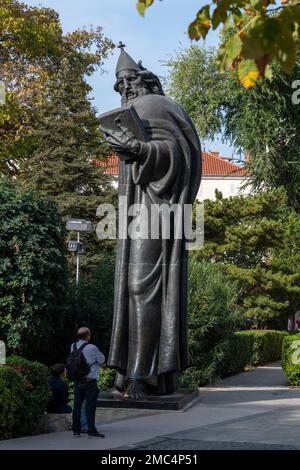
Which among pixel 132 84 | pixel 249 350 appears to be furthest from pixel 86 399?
pixel 249 350

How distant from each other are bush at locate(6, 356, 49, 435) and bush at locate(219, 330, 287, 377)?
9.87 meters

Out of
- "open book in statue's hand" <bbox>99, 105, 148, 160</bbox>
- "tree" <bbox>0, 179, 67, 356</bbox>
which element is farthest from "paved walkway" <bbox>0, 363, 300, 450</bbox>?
"tree" <bbox>0, 179, 67, 356</bbox>

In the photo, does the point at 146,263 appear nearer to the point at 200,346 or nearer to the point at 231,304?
the point at 200,346

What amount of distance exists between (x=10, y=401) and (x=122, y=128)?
4.19 metres

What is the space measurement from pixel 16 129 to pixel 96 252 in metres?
6.33

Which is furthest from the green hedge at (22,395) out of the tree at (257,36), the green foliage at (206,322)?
the green foliage at (206,322)

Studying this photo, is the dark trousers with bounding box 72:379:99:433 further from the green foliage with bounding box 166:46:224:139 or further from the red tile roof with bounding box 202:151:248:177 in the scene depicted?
the red tile roof with bounding box 202:151:248:177

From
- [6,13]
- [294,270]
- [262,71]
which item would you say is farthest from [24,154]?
[262,71]

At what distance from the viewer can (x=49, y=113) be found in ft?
112

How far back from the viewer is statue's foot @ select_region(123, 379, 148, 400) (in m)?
11.4

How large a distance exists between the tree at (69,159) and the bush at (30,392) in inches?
868

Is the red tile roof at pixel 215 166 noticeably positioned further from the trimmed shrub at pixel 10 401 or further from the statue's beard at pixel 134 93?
the trimmed shrub at pixel 10 401

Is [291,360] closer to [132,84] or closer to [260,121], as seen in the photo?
[132,84]

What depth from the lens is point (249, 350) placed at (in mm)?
25562
